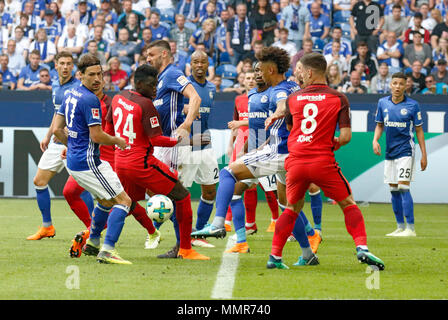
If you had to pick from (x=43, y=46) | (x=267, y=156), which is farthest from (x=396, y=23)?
(x=267, y=156)

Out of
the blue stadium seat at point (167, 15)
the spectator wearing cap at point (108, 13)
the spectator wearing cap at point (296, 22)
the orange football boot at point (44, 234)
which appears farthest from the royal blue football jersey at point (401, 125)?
the spectator wearing cap at point (108, 13)

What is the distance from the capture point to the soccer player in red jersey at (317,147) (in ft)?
24.9

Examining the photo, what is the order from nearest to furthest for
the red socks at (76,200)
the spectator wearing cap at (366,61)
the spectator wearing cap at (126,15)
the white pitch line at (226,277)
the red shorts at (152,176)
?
1. the white pitch line at (226,277)
2. the red shorts at (152,176)
3. the red socks at (76,200)
4. the spectator wearing cap at (366,61)
5. the spectator wearing cap at (126,15)

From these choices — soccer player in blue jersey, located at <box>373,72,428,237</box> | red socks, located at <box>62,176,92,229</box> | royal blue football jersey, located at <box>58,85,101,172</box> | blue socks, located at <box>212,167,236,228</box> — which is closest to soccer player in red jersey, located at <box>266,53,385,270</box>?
blue socks, located at <box>212,167,236,228</box>

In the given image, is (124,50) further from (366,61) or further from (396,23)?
(396,23)

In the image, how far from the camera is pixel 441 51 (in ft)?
63.3

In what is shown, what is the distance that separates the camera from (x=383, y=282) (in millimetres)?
7176

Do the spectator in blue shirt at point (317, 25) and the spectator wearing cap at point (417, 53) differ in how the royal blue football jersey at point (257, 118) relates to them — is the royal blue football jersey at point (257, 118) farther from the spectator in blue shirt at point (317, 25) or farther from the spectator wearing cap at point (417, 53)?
the spectator in blue shirt at point (317, 25)

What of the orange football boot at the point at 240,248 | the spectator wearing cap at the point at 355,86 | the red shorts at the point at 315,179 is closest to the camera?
the red shorts at the point at 315,179

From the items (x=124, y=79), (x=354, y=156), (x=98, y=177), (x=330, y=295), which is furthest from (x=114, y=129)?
(x=124, y=79)

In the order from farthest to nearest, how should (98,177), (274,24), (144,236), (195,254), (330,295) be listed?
(274,24) → (144,236) → (195,254) → (98,177) → (330,295)

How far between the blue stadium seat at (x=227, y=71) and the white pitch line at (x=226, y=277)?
10754 millimetres

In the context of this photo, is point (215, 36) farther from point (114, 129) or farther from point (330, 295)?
point (330, 295)

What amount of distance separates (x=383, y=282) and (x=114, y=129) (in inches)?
122
